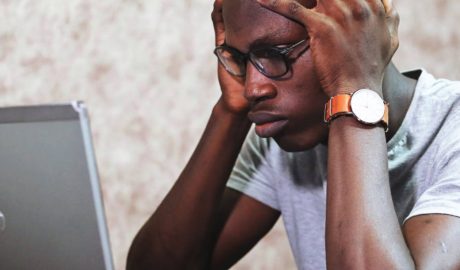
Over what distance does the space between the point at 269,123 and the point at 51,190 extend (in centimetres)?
46

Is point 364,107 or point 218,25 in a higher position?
point 218,25

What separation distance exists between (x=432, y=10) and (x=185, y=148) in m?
0.72

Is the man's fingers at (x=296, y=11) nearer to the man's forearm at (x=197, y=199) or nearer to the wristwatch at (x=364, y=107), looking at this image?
the wristwatch at (x=364, y=107)

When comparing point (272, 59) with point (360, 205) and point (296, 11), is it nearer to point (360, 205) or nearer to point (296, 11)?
point (296, 11)

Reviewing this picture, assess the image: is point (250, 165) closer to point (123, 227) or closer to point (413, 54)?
point (123, 227)

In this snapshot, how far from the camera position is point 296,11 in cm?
119

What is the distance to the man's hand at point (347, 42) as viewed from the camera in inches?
45.3

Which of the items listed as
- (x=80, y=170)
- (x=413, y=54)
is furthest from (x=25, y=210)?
→ (x=413, y=54)

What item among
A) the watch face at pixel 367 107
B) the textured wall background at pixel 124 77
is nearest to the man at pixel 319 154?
the watch face at pixel 367 107

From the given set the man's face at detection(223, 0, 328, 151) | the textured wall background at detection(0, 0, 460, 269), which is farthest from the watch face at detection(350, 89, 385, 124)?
the textured wall background at detection(0, 0, 460, 269)

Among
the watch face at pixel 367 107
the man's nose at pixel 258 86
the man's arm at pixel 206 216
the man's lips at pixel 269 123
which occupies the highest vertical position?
the man's nose at pixel 258 86

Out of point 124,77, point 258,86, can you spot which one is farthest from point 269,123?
point 124,77

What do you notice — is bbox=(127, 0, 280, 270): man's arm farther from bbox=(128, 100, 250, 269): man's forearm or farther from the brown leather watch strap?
the brown leather watch strap

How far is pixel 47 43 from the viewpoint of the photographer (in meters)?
1.85
